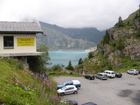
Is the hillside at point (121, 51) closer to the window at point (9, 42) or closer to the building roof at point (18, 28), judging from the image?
the building roof at point (18, 28)

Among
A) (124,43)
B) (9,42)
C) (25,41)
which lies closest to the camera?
(9,42)

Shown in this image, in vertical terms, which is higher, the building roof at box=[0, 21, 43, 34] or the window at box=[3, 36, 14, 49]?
the building roof at box=[0, 21, 43, 34]

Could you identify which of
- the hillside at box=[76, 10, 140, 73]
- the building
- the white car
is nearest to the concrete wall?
the building

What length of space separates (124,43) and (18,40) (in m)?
61.5

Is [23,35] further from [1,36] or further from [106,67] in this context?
[106,67]

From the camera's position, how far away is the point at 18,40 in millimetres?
16109

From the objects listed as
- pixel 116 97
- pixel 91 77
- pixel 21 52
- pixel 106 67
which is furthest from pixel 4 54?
pixel 106 67

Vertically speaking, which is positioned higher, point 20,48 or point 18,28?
point 18,28

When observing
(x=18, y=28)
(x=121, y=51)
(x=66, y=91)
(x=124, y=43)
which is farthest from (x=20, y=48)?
(x=124, y=43)

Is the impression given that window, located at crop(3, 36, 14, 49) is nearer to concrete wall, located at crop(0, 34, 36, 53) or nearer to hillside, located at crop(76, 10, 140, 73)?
concrete wall, located at crop(0, 34, 36, 53)

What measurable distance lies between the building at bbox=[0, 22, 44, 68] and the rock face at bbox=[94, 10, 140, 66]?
55.1 m

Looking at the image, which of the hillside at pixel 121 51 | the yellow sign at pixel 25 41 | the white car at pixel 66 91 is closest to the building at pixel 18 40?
the yellow sign at pixel 25 41

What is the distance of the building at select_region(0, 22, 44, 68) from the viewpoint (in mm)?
15703

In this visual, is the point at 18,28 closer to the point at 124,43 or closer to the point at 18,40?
the point at 18,40
